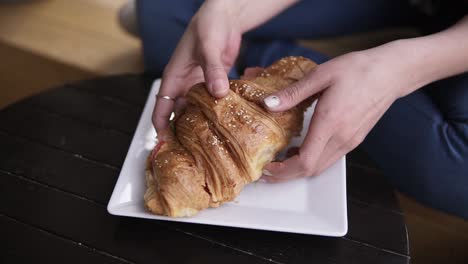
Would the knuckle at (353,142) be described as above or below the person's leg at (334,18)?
below

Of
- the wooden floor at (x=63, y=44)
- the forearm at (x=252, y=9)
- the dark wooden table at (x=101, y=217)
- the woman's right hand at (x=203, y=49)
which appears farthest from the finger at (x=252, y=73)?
the wooden floor at (x=63, y=44)

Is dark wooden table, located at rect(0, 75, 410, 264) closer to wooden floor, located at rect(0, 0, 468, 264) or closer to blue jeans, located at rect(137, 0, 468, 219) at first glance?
blue jeans, located at rect(137, 0, 468, 219)

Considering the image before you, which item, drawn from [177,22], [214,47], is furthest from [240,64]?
[214,47]

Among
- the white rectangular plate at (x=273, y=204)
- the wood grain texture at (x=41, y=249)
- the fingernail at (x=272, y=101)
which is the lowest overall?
the wood grain texture at (x=41, y=249)

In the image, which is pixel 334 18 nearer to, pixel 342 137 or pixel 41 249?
pixel 342 137

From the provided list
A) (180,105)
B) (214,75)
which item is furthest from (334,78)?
(180,105)

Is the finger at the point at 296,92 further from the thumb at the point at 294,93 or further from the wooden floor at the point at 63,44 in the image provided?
the wooden floor at the point at 63,44

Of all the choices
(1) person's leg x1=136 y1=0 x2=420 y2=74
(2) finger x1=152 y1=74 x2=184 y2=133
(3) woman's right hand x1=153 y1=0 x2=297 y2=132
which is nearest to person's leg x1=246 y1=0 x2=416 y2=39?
(1) person's leg x1=136 y1=0 x2=420 y2=74
